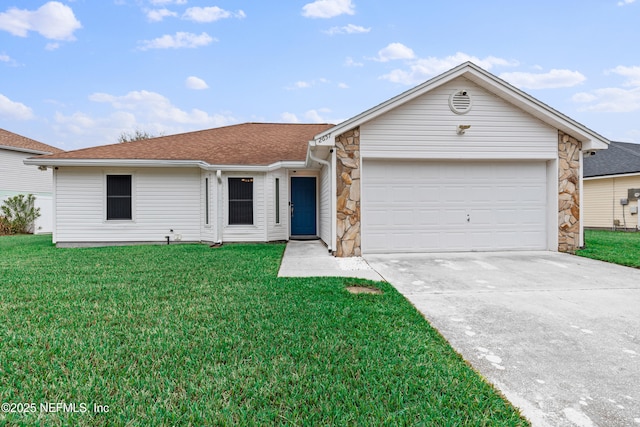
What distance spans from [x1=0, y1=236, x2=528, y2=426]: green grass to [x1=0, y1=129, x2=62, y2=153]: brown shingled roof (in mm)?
18775

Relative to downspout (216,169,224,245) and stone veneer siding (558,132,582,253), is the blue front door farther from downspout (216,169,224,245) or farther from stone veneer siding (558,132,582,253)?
stone veneer siding (558,132,582,253)

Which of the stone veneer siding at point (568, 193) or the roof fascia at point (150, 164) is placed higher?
the roof fascia at point (150, 164)

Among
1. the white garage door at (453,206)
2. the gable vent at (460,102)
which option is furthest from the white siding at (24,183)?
the gable vent at (460,102)

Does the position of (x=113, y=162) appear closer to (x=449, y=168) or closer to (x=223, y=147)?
(x=223, y=147)

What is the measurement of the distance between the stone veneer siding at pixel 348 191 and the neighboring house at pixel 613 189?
15027mm

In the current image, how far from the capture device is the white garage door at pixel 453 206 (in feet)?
26.4

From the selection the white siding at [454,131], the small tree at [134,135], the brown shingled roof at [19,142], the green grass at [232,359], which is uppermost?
the small tree at [134,135]

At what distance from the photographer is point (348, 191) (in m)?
7.61

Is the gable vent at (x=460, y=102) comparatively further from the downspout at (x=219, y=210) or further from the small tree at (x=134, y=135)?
the small tree at (x=134, y=135)

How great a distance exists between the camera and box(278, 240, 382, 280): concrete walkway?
572cm

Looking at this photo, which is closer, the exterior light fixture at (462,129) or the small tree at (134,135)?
the exterior light fixture at (462,129)

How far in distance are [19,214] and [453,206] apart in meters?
18.8

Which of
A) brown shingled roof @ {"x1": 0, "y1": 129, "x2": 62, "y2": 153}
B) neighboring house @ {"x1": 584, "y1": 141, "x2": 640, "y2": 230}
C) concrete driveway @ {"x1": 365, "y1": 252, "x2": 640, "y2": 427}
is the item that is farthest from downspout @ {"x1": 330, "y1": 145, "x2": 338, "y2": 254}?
brown shingled roof @ {"x1": 0, "y1": 129, "x2": 62, "y2": 153}


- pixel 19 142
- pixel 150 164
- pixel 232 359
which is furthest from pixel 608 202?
pixel 19 142
